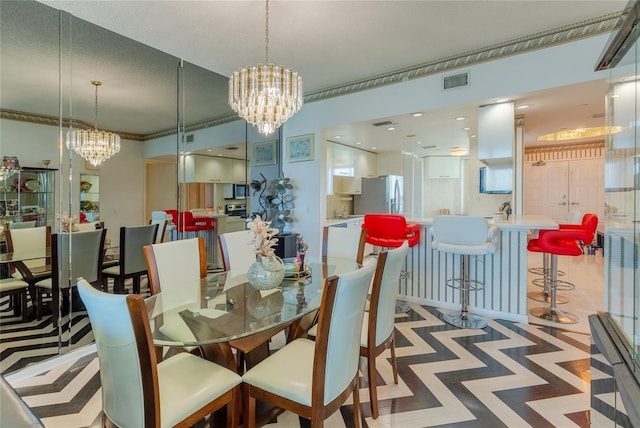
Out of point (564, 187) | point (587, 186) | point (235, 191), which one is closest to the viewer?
point (235, 191)

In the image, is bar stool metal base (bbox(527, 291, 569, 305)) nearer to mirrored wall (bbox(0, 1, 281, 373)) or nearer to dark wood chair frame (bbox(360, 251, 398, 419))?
dark wood chair frame (bbox(360, 251, 398, 419))

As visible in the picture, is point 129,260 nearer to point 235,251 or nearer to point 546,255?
point 235,251

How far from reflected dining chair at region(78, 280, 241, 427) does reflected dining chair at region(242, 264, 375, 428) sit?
0.74 ft

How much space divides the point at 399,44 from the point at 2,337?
14.2 feet

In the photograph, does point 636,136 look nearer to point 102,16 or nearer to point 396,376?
point 396,376

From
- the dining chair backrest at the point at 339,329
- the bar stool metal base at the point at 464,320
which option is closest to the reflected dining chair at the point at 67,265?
the dining chair backrest at the point at 339,329

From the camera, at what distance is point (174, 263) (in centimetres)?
209

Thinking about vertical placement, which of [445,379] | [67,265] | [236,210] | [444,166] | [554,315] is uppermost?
[444,166]

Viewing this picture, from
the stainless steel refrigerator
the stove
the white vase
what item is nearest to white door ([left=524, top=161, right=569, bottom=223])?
the stainless steel refrigerator

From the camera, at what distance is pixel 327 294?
46.6 inches

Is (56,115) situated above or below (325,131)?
below

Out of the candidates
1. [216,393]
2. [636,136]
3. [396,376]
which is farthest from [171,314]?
[636,136]

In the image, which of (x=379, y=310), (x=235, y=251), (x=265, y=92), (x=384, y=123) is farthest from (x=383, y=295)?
(x=384, y=123)

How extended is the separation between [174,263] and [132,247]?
1.21 metres
